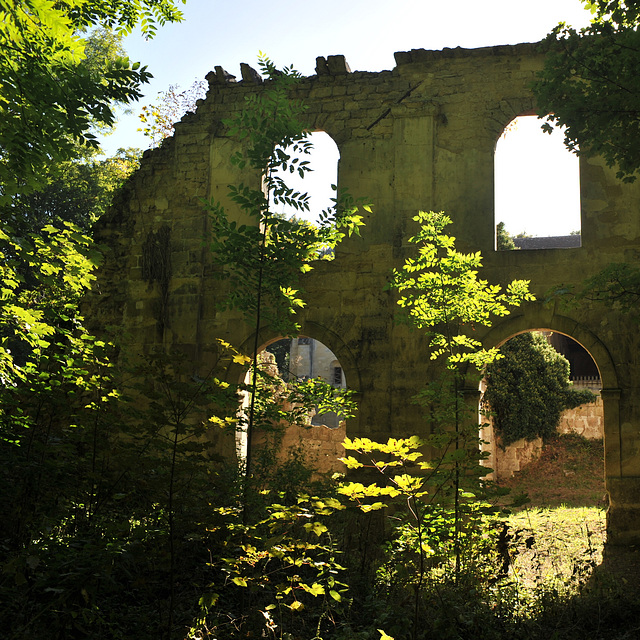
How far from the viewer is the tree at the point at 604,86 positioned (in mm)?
5219

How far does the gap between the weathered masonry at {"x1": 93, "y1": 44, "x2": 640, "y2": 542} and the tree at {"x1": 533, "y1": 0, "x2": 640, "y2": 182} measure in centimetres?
358

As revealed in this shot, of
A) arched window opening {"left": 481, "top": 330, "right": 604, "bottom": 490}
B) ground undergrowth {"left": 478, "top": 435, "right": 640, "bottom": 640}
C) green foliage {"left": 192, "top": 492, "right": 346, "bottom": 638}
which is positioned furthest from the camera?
arched window opening {"left": 481, "top": 330, "right": 604, "bottom": 490}

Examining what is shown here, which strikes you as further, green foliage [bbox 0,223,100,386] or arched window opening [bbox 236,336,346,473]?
arched window opening [bbox 236,336,346,473]

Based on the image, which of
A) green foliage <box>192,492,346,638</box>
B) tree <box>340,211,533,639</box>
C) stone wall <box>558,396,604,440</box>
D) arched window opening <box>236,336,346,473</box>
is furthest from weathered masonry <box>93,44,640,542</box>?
stone wall <box>558,396,604,440</box>

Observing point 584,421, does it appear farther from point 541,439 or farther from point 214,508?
point 214,508

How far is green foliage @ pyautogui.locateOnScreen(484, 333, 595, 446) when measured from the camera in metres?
16.8

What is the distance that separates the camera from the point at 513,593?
543cm

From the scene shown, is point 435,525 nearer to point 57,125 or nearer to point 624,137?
point 624,137

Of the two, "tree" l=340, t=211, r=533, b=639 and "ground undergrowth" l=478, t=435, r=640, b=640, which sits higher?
"tree" l=340, t=211, r=533, b=639

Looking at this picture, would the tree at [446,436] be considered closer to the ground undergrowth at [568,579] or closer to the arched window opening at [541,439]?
the ground undergrowth at [568,579]

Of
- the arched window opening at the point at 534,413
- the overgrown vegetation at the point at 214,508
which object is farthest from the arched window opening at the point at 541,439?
the overgrown vegetation at the point at 214,508

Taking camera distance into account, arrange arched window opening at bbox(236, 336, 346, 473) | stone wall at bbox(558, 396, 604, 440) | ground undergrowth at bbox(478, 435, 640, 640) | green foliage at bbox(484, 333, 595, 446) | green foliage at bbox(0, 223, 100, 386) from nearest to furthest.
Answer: green foliage at bbox(0, 223, 100, 386) → ground undergrowth at bbox(478, 435, 640, 640) → arched window opening at bbox(236, 336, 346, 473) → green foliage at bbox(484, 333, 595, 446) → stone wall at bbox(558, 396, 604, 440)

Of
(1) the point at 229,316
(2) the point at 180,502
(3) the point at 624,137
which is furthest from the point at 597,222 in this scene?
(2) the point at 180,502

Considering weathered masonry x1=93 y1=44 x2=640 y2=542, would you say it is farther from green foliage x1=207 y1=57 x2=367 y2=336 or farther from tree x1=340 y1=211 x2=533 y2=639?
green foliage x1=207 y1=57 x2=367 y2=336
